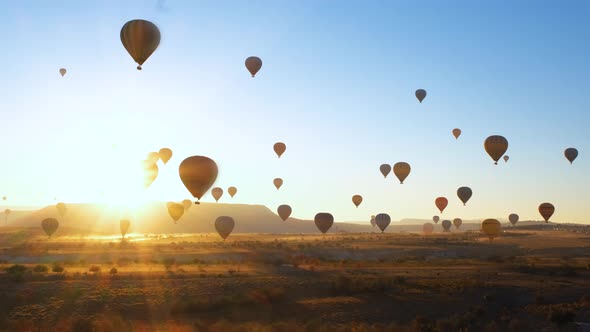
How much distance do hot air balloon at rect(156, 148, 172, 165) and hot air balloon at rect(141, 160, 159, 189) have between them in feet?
7.22

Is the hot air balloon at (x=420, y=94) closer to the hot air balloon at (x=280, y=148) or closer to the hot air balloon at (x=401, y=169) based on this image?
the hot air balloon at (x=401, y=169)

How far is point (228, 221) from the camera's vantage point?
67.6 metres

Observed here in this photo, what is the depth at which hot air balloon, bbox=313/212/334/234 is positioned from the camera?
68.9 meters

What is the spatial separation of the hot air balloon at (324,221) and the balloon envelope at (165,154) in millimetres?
22107

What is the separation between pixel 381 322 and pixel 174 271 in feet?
82.2

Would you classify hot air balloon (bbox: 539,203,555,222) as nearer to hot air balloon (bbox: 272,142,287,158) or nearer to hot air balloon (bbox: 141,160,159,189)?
hot air balloon (bbox: 272,142,287,158)

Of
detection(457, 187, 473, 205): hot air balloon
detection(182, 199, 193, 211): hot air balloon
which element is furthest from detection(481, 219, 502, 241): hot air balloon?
detection(182, 199, 193, 211): hot air balloon

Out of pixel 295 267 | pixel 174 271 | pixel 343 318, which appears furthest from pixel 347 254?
pixel 343 318

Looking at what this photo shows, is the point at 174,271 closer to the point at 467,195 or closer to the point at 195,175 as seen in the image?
the point at 195,175

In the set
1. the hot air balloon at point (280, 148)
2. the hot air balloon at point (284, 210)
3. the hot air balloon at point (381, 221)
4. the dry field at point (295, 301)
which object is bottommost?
the dry field at point (295, 301)

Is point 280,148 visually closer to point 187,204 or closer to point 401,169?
point 401,169

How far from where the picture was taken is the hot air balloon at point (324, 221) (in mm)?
68875

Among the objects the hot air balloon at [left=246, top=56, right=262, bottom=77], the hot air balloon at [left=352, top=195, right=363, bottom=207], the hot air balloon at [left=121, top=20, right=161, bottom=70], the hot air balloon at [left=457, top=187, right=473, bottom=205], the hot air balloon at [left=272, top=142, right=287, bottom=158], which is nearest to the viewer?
the hot air balloon at [left=121, top=20, right=161, bottom=70]

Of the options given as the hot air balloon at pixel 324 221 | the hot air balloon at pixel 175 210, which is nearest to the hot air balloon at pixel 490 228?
the hot air balloon at pixel 324 221
